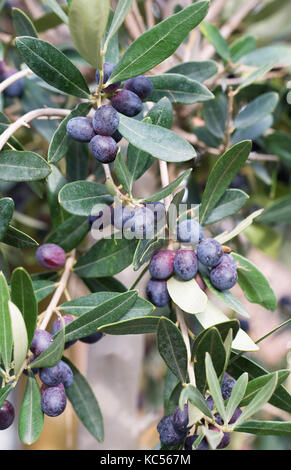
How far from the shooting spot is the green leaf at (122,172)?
528 millimetres

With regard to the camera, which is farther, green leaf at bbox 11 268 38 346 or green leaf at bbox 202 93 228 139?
green leaf at bbox 202 93 228 139

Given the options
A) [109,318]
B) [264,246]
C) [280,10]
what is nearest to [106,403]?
[264,246]

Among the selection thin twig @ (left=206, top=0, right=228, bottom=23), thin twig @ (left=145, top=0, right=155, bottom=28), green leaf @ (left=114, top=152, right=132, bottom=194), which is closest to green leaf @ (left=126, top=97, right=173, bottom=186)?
green leaf @ (left=114, top=152, right=132, bottom=194)

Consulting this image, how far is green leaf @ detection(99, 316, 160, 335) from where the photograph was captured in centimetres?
52

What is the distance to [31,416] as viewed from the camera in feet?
1.75

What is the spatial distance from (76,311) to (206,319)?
160 mm

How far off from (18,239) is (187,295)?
0.19m

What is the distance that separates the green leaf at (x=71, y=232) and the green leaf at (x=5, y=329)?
21cm

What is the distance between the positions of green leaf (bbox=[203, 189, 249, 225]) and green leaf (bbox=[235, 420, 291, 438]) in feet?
0.80

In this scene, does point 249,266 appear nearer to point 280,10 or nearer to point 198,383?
point 198,383

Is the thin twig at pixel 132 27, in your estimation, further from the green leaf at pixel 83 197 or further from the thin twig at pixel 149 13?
the green leaf at pixel 83 197

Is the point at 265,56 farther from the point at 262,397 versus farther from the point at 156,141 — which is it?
the point at 262,397

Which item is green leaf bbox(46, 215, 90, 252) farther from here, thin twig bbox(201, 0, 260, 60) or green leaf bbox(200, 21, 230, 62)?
thin twig bbox(201, 0, 260, 60)

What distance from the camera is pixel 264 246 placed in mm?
1069
